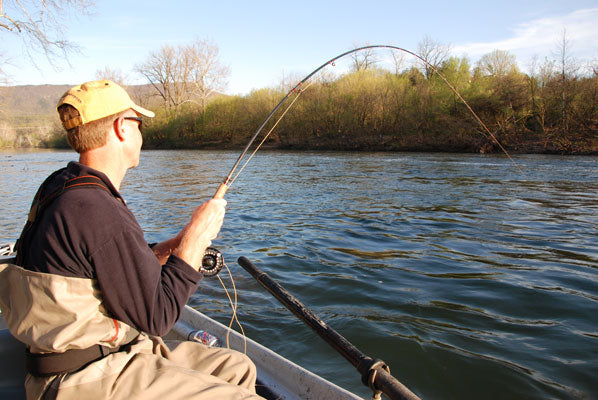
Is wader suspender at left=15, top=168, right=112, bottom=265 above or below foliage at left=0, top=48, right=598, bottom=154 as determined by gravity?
below

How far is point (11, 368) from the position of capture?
1.88 meters

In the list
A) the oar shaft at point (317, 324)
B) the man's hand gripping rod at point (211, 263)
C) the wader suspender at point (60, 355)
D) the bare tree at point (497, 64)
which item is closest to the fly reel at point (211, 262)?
the man's hand gripping rod at point (211, 263)

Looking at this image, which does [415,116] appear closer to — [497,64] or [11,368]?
[497,64]

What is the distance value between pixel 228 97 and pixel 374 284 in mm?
52879

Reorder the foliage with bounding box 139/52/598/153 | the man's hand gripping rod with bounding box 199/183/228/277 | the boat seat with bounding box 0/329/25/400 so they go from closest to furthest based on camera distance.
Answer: the boat seat with bounding box 0/329/25/400
the man's hand gripping rod with bounding box 199/183/228/277
the foliage with bounding box 139/52/598/153

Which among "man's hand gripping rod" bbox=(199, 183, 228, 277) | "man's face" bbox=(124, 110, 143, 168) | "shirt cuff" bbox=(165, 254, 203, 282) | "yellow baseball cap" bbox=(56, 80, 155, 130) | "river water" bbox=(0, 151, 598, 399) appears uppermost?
"yellow baseball cap" bbox=(56, 80, 155, 130)

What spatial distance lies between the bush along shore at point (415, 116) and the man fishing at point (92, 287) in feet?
90.9

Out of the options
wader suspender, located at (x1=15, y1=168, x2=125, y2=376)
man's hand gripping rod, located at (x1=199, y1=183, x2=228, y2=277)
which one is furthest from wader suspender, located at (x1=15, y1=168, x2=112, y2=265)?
man's hand gripping rod, located at (x1=199, y1=183, x2=228, y2=277)

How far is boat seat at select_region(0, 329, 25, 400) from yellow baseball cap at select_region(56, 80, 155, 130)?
3.38 ft

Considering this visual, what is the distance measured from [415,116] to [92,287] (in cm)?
3855

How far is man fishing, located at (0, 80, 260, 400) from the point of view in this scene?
1481 mm

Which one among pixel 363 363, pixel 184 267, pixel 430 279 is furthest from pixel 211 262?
pixel 430 279

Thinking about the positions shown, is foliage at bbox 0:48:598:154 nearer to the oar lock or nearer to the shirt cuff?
the oar lock

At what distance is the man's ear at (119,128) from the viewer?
1874mm
